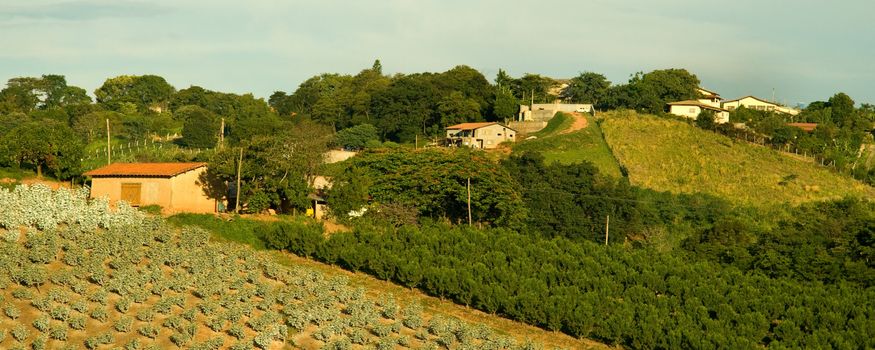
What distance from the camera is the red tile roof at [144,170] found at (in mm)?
45500

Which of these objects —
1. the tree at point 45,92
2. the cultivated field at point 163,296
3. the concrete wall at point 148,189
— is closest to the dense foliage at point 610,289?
the cultivated field at point 163,296

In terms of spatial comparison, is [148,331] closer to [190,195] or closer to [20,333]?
[20,333]

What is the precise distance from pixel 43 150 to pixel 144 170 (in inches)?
220

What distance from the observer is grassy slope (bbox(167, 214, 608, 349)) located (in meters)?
33.0

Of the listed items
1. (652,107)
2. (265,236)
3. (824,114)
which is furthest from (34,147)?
(824,114)

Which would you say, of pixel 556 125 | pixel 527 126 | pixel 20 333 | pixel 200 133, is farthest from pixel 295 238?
pixel 200 133

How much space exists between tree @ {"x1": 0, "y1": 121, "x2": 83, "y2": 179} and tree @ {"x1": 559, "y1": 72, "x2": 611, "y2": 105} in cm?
5954

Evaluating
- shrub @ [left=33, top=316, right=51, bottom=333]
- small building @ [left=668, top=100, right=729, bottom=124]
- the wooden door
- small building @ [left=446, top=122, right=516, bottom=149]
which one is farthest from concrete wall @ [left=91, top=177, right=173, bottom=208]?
small building @ [left=668, top=100, right=729, bottom=124]

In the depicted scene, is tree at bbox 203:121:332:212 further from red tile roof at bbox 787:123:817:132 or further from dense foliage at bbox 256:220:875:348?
red tile roof at bbox 787:123:817:132

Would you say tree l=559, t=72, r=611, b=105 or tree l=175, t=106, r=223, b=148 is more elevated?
tree l=559, t=72, r=611, b=105

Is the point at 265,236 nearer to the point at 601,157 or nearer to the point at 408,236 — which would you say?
the point at 408,236

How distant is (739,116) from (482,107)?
2386 centimetres

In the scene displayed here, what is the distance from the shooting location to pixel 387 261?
38.7 metres

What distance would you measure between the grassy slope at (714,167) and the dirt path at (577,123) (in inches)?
72.8
